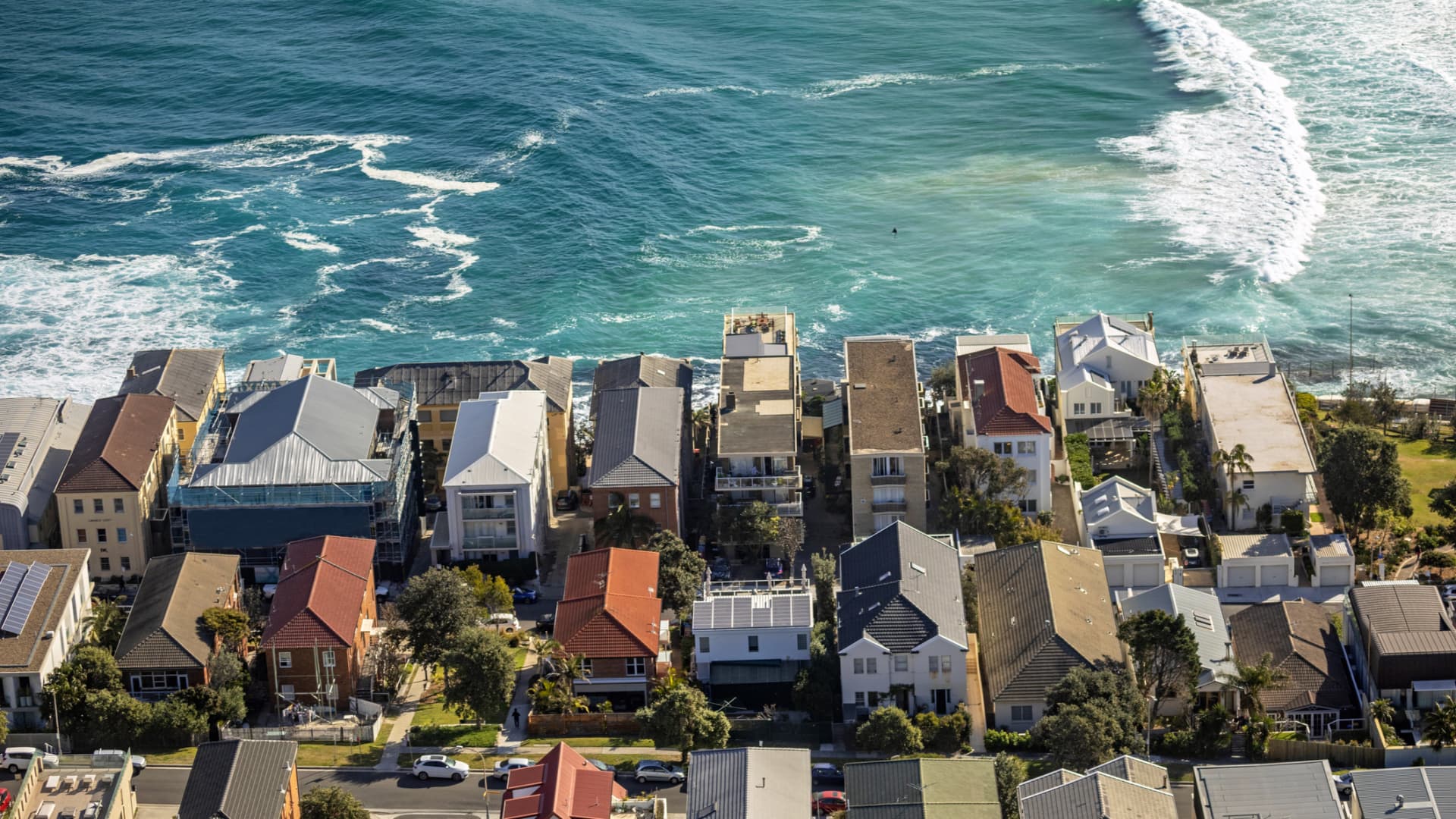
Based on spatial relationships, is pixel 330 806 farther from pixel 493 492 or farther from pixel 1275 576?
pixel 1275 576

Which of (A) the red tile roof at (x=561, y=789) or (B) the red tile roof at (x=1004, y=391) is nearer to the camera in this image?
(A) the red tile roof at (x=561, y=789)

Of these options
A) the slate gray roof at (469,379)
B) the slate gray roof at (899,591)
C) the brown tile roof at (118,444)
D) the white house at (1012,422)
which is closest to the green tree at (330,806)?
the slate gray roof at (899,591)

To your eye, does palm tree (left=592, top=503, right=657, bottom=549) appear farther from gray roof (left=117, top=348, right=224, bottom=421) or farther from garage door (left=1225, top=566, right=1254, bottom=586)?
garage door (left=1225, top=566, right=1254, bottom=586)

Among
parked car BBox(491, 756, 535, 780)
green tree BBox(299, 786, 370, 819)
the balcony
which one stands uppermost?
the balcony

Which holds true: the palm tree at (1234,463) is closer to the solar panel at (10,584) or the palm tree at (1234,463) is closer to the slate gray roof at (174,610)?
the slate gray roof at (174,610)

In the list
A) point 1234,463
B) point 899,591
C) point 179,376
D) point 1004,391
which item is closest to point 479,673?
point 899,591

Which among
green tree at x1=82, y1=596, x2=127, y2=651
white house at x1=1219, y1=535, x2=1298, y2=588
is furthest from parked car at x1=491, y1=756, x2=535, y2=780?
white house at x1=1219, y1=535, x2=1298, y2=588

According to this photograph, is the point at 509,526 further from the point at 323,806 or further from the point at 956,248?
the point at 956,248
